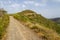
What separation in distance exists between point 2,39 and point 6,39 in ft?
2.28

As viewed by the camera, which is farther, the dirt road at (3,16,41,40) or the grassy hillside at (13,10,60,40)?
the dirt road at (3,16,41,40)

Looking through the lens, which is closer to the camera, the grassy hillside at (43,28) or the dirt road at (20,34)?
the grassy hillside at (43,28)

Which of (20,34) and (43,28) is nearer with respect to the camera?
(20,34)

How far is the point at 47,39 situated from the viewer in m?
20.0

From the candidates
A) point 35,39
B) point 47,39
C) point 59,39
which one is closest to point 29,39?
point 35,39

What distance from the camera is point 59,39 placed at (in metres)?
18.9

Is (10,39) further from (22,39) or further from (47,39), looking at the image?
(47,39)

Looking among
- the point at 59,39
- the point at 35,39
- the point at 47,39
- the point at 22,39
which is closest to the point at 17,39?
the point at 22,39

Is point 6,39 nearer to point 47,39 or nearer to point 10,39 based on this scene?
point 10,39

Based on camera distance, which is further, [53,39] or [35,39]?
[35,39]

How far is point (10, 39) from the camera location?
70.6 feet

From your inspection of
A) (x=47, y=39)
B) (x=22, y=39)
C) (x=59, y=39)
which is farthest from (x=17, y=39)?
(x=59, y=39)

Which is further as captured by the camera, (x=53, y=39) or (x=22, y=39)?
(x=22, y=39)

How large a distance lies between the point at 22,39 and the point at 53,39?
141 inches
